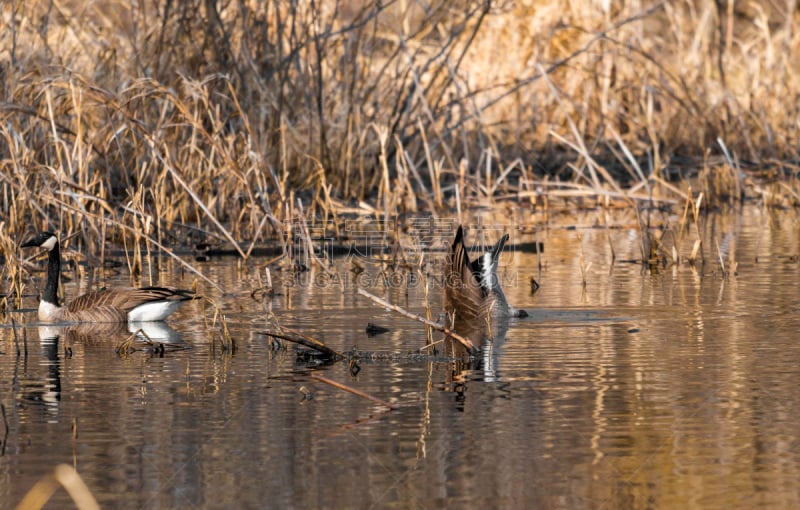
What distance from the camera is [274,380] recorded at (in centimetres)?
657

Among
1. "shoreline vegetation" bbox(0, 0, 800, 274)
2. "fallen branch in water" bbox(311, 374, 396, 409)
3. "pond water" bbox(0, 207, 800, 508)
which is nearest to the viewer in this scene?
"pond water" bbox(0, 207, 800, 508)

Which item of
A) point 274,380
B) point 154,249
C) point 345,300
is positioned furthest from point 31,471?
point 154,249

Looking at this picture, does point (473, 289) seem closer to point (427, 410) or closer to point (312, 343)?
point (312, 343)

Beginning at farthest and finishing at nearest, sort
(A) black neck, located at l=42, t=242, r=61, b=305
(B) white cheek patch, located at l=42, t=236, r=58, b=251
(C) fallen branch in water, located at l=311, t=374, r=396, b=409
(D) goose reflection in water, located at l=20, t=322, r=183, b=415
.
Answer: (B) white cheek patch, located at l=42, t=236, r=58, b=251 → (A) black neck, located at l=42, t=242, r=61, b=305 → (D) goose reflection in water, located at l=20, t=322, r=183, b=415 → (C) fallen branch in water, located at l=311, t=374, r=396, b=409

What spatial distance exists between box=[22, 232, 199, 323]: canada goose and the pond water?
0.19 meters

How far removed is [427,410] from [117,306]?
3725 millimetres

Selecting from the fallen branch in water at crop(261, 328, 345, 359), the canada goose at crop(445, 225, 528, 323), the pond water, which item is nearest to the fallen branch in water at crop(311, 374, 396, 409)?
the pond water

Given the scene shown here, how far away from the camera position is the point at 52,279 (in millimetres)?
9352

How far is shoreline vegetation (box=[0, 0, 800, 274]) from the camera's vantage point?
11.4 meters

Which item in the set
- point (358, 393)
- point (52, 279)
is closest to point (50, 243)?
point (52, 279)

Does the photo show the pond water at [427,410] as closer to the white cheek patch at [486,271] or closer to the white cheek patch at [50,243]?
the white cheek patch at [486,271]

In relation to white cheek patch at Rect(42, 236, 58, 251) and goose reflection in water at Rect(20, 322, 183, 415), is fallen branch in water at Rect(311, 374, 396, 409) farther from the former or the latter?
white cheek patch at Rect(42, 236, 58, 251)

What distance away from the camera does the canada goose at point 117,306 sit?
29.1 feet

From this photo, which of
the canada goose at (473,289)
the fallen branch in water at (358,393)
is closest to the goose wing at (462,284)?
the canada goose at (473,289)
